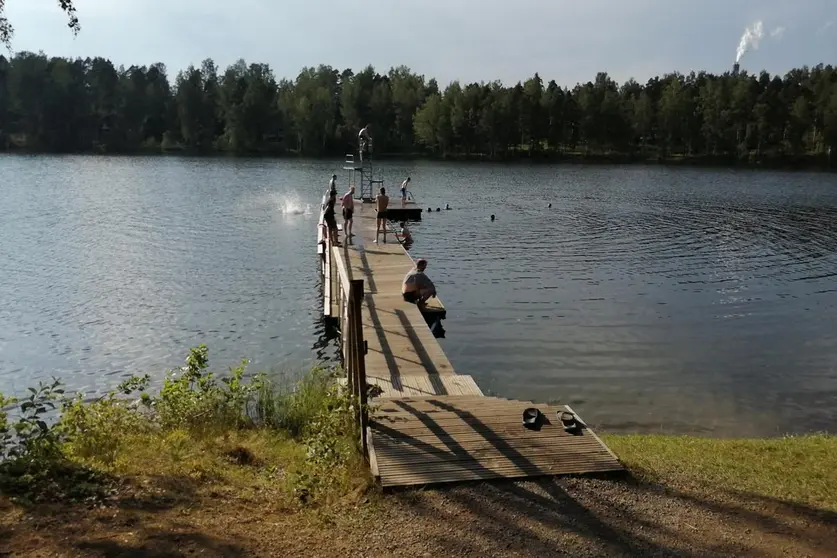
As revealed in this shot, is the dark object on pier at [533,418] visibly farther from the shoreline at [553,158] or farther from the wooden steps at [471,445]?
the shoreline at [553,158]

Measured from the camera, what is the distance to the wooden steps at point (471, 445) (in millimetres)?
6660

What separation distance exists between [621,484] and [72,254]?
78.4 ft

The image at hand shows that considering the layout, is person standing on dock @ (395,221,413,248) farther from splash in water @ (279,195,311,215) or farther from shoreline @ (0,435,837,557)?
shoreline @ (0,435,837,557)

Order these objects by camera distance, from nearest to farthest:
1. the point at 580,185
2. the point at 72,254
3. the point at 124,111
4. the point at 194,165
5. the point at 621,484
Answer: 1. the point at 621,484
2. the point at 72,254
3. the point at 580,185
4. the point at 194,165
5. the point at 124,111

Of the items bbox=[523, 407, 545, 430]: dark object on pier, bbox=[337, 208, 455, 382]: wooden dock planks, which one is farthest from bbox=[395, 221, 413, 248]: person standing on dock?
bbox=[523, 407, 545, 430]: dark object on pier

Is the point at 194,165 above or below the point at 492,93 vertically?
below

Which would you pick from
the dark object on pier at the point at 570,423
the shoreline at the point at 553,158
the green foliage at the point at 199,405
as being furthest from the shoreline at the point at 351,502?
the shoreline at the point at 553,158

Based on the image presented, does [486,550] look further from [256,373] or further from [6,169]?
[6,169]

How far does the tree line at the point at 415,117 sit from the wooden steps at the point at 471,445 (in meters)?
101

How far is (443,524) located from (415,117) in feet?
359

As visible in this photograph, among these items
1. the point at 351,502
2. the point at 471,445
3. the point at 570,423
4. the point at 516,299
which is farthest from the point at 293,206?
the point at 351,502

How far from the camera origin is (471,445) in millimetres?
7242

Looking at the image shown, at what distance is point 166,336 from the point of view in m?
15.5

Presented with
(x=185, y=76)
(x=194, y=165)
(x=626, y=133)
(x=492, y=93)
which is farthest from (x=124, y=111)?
(x=626, y=133)
